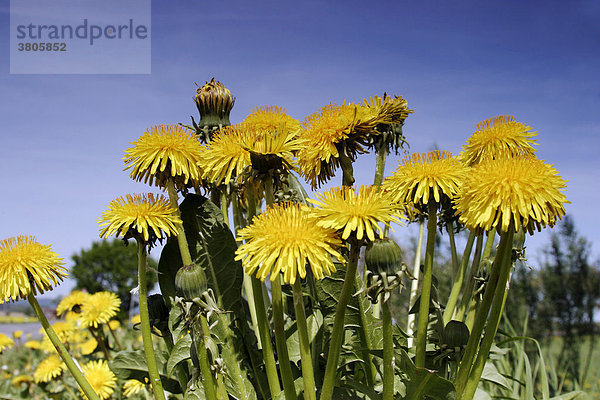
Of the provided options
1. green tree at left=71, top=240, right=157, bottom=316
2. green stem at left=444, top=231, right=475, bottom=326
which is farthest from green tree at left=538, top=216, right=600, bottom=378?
green tree at left=71, top=240, right=157, bottom=316

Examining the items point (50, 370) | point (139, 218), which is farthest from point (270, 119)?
point (50, 370)

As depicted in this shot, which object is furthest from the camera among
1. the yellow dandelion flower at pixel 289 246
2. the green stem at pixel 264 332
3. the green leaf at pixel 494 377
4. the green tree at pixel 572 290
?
the green tree at pixel 572 290

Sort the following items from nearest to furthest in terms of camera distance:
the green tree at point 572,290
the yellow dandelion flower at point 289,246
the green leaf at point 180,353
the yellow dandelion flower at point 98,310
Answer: the yellow dandelion flower at point 289,246, the green leaf at point 180,353, the yellow dandelion flower at point 98,310, the green tree at point 572,290

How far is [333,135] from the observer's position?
1.49 m

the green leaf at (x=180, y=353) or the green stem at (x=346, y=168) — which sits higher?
the green stem at (x=346, y=168)

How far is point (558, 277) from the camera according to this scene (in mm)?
10523

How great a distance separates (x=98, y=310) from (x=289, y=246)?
87.0 inches

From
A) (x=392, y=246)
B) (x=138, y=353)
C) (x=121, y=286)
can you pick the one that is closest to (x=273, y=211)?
(x=392, y=246)

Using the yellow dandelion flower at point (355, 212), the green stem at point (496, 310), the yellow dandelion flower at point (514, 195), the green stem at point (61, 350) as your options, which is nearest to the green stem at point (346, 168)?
the yellow dandelion flower at point (355, 212)

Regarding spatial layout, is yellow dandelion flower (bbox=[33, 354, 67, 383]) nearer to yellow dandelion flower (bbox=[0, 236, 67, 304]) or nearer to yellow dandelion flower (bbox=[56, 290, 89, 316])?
yellow dandelion flower (bbox=[56, 290, 89, 316])

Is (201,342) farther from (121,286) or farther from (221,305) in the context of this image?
(121,286)

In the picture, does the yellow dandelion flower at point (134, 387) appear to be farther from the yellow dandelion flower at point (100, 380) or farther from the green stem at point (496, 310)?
→ the green stem at point (496, 310)

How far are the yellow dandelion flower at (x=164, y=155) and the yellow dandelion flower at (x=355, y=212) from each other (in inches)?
22.2

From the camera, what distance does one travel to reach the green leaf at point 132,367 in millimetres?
2193
